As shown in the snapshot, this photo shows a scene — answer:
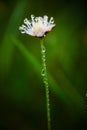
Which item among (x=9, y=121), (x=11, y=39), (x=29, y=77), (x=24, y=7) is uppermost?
(x=24, y=7)

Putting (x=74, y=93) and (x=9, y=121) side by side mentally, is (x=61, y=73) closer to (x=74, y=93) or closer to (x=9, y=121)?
(x=74, y=93)

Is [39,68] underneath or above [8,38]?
underneath

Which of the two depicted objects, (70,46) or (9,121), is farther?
(70,46)

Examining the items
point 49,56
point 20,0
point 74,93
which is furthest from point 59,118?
point 20,0

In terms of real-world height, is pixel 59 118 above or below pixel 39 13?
below

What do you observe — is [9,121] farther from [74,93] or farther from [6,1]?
[6,1]

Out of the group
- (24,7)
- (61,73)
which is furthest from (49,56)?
(24,7)
